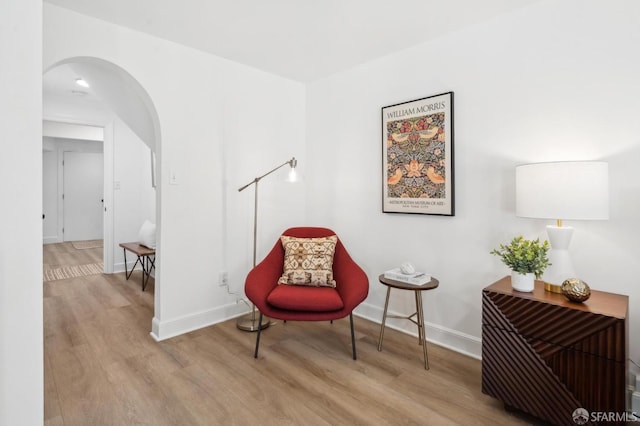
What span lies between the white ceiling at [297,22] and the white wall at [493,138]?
22cm

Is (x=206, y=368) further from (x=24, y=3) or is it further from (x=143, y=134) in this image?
(x=143, y=134)

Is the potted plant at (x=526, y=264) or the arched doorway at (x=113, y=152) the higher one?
the arched doorway at (x=113, y=152)

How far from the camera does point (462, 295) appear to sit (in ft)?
8.41

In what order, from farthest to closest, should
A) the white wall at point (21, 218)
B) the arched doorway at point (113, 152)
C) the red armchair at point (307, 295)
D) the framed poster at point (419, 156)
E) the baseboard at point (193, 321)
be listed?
the arched doorway at point (113, 152)
the baseboard at point (193, 321)
the framed poster at point (419, 156)
the red armchair at point (307, 295)
the white wall at point (21, 218)

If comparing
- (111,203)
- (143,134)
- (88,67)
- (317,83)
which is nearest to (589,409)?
(317,83)

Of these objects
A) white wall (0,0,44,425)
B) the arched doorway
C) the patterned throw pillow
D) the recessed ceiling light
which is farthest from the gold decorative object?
the recessed ceiling light

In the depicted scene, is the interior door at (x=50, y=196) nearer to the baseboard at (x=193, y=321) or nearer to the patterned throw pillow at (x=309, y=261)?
the baseboard at (x=193, y=321)

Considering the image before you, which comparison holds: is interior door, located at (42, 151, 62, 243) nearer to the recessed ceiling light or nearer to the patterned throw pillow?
the recessed ceiling light

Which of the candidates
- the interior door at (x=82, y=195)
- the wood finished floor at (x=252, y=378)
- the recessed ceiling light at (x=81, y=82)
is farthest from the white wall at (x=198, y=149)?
the interior door at (x=82, y=195)

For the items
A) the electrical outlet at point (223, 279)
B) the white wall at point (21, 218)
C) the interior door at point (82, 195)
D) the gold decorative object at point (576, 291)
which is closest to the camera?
the white wall at point (21, 218)

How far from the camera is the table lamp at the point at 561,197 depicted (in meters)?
1.68

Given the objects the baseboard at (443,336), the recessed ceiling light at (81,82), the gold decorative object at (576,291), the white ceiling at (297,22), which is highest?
the recessed ceiling light at (81,82)

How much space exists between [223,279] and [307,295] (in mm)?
1100

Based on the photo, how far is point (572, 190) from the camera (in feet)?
5.57
